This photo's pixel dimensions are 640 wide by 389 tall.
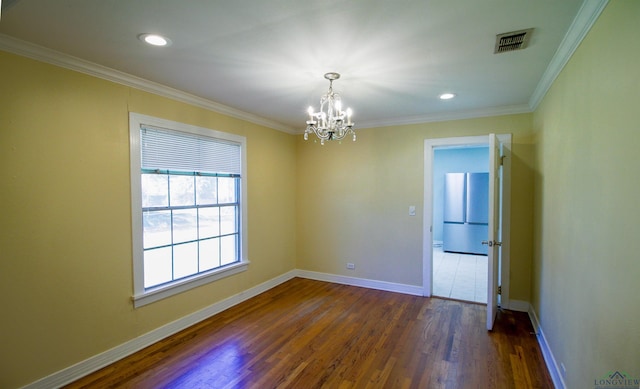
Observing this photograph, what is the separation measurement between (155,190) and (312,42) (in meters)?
2.12

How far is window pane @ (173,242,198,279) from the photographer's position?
10.6 feet

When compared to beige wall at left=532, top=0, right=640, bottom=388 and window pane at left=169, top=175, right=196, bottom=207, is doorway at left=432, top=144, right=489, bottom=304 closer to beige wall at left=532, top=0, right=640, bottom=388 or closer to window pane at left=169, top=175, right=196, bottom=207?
beige wall at left=532, top=0, right=640, bottom=388

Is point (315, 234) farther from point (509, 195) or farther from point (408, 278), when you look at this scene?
point (509, 195)

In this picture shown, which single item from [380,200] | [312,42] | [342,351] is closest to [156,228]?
[342,351]

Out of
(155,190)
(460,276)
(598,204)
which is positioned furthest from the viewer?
(460,276)

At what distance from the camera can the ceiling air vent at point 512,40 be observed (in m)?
1.89

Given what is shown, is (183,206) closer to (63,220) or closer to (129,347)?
(63,220)

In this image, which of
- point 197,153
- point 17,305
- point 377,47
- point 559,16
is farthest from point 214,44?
point 17,305

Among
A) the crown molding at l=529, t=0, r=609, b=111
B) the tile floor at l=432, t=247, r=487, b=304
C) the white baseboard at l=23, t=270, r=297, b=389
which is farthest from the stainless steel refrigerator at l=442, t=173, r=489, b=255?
the white baseboard at l=23, t=270, r=297, b=389

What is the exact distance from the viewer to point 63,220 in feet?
7.61

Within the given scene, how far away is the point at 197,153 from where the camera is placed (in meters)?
3.40

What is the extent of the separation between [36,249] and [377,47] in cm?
289

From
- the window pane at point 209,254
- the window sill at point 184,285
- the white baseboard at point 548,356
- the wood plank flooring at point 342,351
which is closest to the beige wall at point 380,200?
the white baseboard at point 548,356

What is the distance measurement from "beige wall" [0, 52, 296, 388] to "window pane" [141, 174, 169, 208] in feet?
0.60
